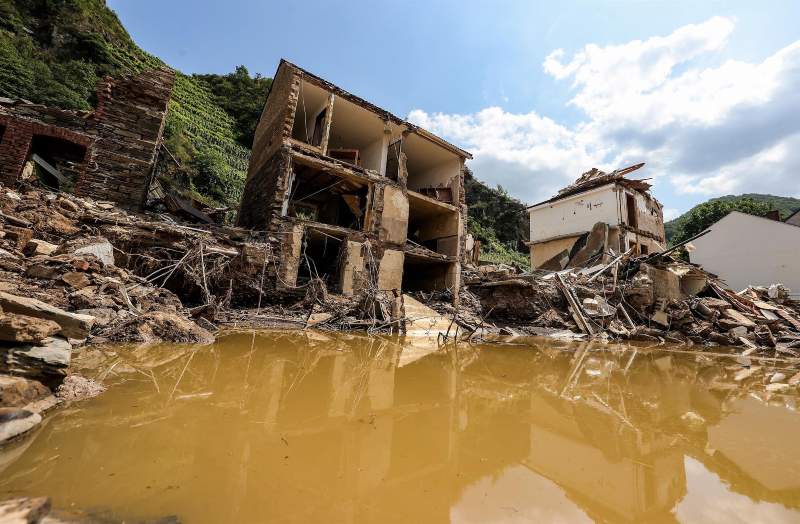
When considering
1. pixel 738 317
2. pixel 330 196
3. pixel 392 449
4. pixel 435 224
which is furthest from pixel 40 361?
pixel 738 317

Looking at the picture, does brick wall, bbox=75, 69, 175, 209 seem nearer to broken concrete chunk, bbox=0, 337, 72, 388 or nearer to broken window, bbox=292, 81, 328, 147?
broken window, bbox=292, 81, 328, 147

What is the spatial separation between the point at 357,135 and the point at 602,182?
14424 mm

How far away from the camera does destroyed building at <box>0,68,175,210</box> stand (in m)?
8.75

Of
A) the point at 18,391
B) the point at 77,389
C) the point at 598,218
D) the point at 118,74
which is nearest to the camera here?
the point at 18,391

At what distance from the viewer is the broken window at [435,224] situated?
14.0 metres

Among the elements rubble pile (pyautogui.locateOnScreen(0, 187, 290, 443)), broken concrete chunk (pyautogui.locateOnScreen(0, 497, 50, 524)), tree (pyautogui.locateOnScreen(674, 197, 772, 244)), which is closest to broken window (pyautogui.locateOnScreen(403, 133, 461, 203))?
rubble pile (pyautogui.locateOnScreen(0, 187, 290, 443))

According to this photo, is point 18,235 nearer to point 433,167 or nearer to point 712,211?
point 433,167

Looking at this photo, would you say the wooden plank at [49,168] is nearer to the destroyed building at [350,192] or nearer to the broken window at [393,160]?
the destroyed building at [350,192]

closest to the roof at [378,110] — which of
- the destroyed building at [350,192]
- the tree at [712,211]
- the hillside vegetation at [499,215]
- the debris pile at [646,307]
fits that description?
the destroyed building at [350,192]

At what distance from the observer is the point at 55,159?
10891 mm

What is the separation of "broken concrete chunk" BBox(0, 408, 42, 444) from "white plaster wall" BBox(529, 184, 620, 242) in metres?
21.6

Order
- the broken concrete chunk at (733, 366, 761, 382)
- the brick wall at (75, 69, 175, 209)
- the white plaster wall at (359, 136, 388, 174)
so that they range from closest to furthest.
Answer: the broken concrete chunk at (733, 366, 761, 382) < the brick wall at (75, 69, 175, 209) < the white plaster wall at (359, 136, 388, 174)

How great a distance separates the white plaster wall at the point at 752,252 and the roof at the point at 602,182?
7268mm

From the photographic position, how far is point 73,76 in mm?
15227
